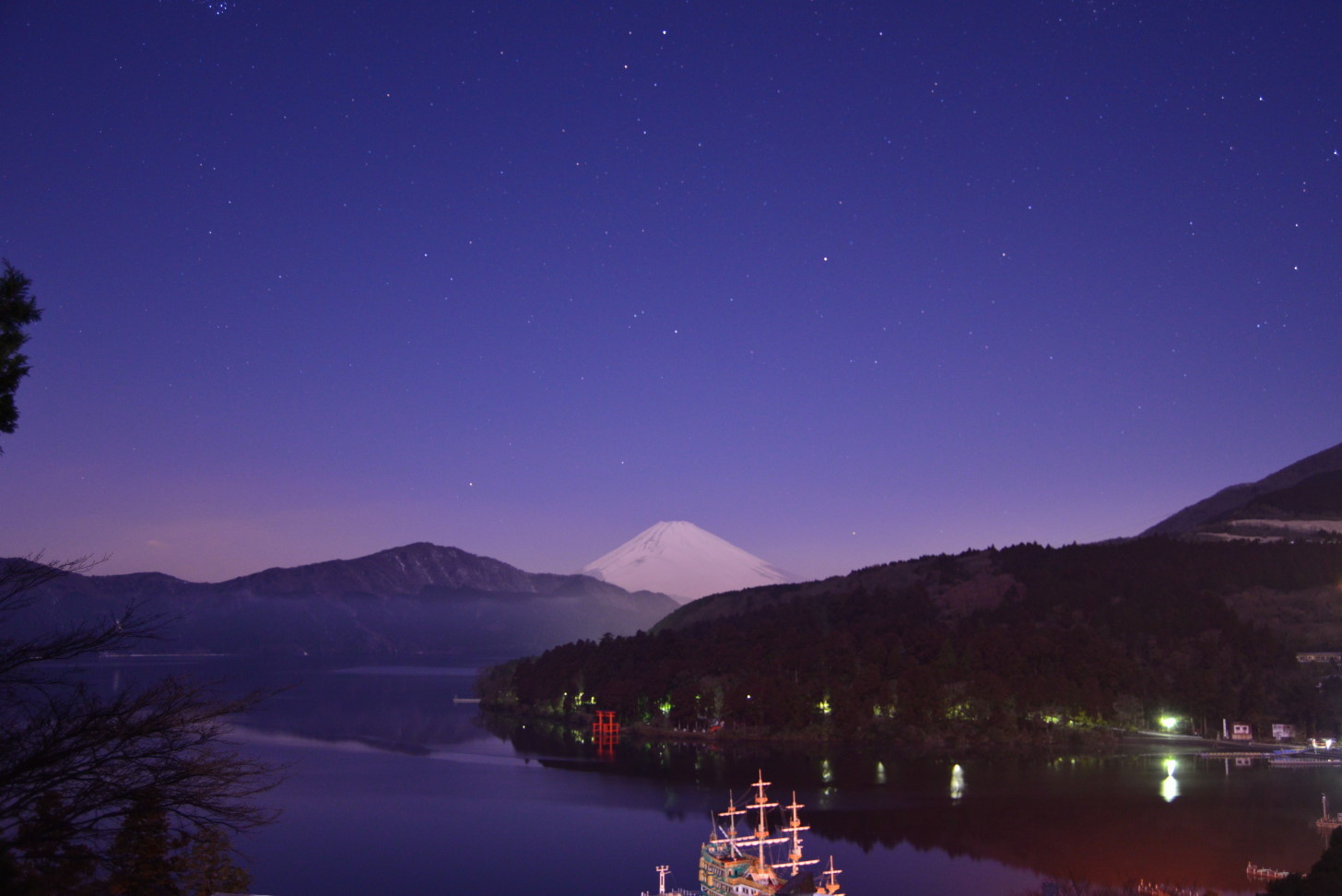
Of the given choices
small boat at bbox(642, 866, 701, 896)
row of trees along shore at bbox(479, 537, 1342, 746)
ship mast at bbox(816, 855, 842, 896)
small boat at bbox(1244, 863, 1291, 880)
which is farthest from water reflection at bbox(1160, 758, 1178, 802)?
small boat at bbox(642, 866, 701, 896)

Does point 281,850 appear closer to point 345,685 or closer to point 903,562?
point 903,562

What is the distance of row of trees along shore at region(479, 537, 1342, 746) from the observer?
69.1 m

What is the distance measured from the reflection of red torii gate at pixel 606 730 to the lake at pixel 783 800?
3030 mm

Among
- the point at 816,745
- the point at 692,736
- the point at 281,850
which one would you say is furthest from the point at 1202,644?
the point at 281,850

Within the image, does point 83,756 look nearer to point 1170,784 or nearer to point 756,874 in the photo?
point 756,874

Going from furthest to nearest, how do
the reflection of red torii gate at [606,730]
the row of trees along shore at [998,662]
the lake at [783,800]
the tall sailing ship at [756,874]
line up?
the reflection of red torii gate at [606,730] → the row of trees along shore at [998,662] → the lake at [783,800] → the tall sailing ship at [756,874]

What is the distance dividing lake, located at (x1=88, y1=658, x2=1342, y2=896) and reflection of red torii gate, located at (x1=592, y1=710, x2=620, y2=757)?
9.94ft

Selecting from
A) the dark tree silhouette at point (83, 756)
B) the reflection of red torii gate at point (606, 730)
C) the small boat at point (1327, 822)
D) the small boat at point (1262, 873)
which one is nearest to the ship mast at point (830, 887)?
the small boat at point (1262, 873)

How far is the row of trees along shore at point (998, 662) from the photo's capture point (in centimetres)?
6906

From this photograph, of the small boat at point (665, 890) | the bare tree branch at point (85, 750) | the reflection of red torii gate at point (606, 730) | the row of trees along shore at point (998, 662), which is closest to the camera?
the bare tree branch at point (85, 750)

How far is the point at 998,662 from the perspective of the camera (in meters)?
74.6

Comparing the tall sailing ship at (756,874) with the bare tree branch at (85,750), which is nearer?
the bare tree branch at (85,750)

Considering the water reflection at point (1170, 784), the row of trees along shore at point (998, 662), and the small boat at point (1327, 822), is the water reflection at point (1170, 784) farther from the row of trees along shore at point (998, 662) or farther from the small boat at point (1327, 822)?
the row of trees along shore at point (998, 662)

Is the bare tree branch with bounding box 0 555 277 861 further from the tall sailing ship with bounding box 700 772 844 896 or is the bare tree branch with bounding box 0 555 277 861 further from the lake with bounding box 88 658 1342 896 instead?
the lake with bounding box 88 658 1342 896
